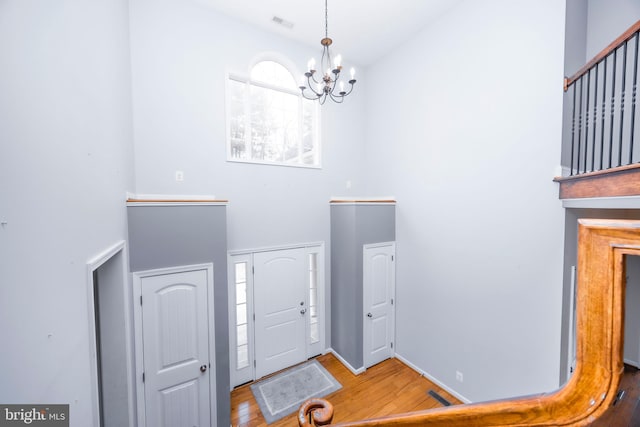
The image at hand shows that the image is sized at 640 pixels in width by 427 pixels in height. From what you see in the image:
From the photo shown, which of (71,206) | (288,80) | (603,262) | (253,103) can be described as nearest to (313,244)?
(253,103)

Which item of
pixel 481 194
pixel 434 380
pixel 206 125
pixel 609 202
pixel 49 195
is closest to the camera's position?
pixel 49 195

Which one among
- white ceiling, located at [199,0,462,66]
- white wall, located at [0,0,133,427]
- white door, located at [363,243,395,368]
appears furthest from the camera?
white door, located at [363,243,395,368]

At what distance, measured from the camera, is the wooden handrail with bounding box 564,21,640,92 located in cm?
178

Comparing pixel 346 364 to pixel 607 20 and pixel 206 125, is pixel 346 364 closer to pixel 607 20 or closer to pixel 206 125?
pixel 206 125

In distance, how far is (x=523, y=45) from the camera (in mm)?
2787

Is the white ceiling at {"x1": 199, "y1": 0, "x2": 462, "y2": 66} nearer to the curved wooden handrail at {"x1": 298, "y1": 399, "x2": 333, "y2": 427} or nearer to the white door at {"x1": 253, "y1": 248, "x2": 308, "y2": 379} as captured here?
the white door at {"x1": 253, "y1": 248, "x2": 308, "y2": 379}

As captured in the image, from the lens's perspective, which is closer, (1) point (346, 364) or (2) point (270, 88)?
(2) point (270, 88)

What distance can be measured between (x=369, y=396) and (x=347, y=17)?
546cm

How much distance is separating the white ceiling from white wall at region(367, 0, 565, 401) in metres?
0.26

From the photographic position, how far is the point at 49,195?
1142mm

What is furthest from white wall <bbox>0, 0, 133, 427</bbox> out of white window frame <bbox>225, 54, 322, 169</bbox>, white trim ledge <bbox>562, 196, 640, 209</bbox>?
white trim ledge <bbox>562, 196, 640, 209</bbox>

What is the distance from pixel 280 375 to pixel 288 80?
15.8 feet

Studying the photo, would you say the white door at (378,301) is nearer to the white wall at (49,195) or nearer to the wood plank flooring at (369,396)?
the wood plank flooring at (369,396)

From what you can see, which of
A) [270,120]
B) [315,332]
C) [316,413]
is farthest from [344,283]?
[316,413]
